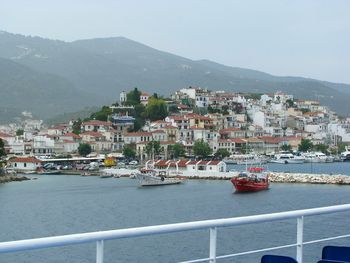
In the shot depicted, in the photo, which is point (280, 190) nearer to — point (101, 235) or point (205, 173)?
point (205, 173)

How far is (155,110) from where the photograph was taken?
61719 mm

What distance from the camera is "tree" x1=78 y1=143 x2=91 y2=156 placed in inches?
2217

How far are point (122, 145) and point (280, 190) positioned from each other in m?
29.9

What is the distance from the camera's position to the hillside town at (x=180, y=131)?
192 ft

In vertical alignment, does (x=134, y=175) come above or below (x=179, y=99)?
below

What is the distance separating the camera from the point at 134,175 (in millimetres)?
42000

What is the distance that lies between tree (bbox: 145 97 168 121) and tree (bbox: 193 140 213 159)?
8.09m

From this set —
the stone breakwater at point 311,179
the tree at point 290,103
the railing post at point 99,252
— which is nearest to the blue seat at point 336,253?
the railing post at point 99,252

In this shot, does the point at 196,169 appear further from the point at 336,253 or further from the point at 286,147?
the point at 336,253

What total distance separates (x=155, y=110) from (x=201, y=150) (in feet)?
31.7

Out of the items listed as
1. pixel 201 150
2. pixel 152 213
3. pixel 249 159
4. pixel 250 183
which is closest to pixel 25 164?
pixel 201 150

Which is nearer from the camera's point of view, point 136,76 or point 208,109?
point 208,109

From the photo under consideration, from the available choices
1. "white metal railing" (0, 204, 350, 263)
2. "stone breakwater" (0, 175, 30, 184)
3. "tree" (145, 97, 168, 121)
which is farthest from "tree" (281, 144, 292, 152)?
"white metal railing" (0, 204, 350, 263)

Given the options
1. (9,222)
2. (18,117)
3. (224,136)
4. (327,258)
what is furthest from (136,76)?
(327,258)
